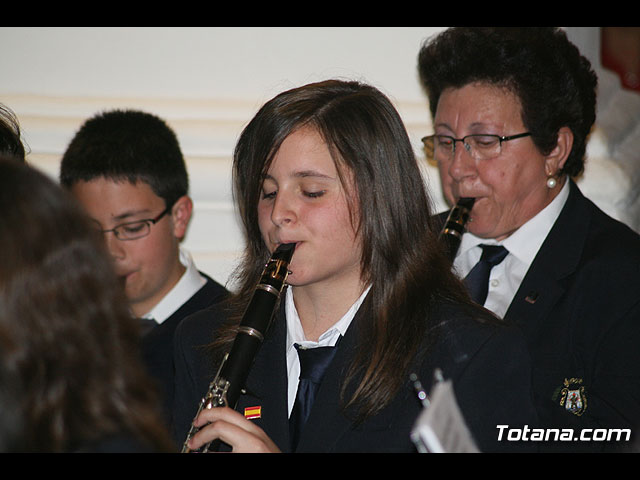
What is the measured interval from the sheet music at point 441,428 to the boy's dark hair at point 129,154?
195 cm

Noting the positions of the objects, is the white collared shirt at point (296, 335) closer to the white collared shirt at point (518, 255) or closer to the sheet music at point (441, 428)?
the white collared shirt at point (518, 255)

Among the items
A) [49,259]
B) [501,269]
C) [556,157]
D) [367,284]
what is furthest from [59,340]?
[556,157]

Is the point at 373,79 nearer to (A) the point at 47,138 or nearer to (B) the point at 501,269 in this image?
(B) the point at 501,269

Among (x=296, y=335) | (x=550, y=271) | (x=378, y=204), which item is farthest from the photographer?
(x=550, y=271)

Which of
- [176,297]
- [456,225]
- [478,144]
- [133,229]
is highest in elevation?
[478,144]

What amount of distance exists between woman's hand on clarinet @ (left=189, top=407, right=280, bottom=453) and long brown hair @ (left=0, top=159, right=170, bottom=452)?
0.56 meters

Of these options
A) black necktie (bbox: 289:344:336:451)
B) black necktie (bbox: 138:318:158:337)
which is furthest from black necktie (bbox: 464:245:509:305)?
black necktie (bbox: 138:318:158:337)

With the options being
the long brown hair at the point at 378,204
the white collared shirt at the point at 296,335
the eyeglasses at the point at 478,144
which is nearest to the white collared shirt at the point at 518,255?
the eyeglasses at the point at 478,144

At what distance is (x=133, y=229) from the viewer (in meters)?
2.89

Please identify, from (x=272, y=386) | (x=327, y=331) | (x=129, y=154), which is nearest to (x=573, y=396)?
(x=327, y=331)

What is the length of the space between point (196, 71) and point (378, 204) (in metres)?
1.41

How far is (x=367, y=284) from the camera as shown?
6.88 feet

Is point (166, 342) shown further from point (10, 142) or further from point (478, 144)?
point (478, 144)

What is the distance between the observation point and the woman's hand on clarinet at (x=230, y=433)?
1732 mm
